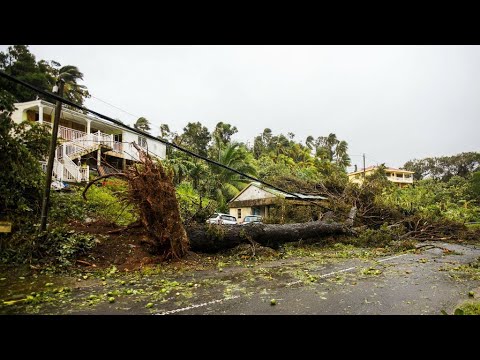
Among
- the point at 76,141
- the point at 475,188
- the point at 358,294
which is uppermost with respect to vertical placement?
the point at 76,141

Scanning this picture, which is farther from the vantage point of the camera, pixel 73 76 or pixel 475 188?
pixel 73 76

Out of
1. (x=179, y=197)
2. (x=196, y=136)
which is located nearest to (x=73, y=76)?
(x=196, y=136)

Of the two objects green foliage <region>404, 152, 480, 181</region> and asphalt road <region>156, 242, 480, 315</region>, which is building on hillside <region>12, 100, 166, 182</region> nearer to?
asphalt road <region>156, 242, 480, 315</region>

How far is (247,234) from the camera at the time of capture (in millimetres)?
9688

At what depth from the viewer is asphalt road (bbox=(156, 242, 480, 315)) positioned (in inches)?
169

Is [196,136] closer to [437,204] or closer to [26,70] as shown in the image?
[26,70]

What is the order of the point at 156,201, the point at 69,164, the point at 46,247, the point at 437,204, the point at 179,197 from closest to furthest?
1. the point at 46,247
2. the point at 156,201
3. the point at 179,197
4. the point at 69,164
5. the point at 437,204

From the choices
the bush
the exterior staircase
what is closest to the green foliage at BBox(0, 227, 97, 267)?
the bush

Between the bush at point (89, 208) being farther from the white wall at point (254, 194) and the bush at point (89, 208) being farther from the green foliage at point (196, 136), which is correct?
the green foliage at point (196, 136)

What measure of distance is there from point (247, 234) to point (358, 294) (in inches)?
195

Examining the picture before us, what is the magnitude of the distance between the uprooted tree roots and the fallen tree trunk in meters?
0.89

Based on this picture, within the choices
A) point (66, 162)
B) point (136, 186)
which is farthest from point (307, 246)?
point (66, 162)

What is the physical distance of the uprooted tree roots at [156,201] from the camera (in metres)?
7.88
